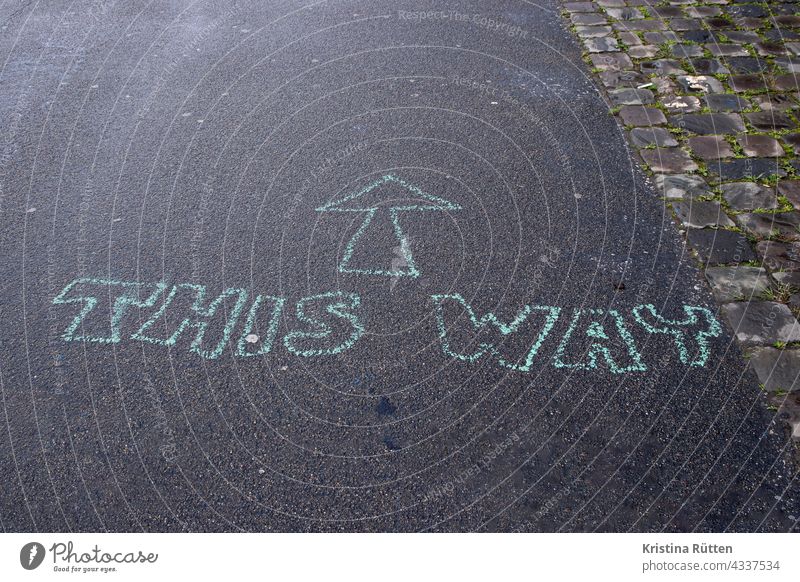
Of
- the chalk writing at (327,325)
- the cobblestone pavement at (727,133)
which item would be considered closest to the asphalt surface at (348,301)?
the chalk writing at (327,325)

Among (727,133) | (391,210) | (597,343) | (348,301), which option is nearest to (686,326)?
(597,343)

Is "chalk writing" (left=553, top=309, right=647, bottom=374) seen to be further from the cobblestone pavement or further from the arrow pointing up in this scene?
the arrow pointing up

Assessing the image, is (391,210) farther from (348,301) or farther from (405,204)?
(348,301)

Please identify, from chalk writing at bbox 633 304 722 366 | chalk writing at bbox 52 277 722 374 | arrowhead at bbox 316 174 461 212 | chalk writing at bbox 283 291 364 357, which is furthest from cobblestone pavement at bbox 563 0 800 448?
chalk writing at bbox 283 291 364 357

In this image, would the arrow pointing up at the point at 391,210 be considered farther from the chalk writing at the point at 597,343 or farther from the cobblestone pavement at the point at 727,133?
the cobblestone pavement at the point at 727,133

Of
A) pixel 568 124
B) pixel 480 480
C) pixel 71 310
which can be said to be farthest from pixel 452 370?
pixel 568 124
